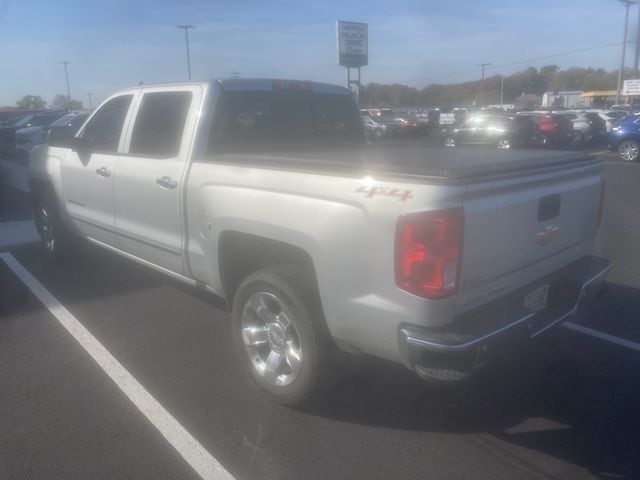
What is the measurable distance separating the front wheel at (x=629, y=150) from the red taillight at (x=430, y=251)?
58.2 feet

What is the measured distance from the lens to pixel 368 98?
8019cm

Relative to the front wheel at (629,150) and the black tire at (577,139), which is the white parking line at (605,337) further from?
the black tire at (577,139)

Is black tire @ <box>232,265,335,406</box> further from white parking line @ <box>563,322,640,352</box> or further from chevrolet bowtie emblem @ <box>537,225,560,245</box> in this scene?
white parking line @ <box>563,322,640,352</box>

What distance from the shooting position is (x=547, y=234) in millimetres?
3502

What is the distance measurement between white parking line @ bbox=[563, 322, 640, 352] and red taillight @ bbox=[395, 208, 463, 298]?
232 centimetres

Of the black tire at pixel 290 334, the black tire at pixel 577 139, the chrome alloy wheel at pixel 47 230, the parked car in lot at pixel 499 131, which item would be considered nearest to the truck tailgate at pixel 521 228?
the black tire at pixel 290 334

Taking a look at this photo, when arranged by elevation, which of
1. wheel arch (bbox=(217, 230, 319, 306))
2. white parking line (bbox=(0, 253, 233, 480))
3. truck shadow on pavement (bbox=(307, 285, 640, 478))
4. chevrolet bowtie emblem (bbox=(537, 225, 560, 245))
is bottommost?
truck shadow on pavement (bbox=(307, 285, 640, 478))

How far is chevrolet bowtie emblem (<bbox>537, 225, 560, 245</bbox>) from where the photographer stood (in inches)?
136

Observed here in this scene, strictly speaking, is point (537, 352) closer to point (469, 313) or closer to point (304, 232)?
point (469, 313)

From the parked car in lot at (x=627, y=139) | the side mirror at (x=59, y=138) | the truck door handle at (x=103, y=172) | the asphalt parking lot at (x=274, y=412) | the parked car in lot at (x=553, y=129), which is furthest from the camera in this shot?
the parked car in lot at (x=553, y=129)

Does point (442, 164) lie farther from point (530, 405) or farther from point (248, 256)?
point (530, 405)

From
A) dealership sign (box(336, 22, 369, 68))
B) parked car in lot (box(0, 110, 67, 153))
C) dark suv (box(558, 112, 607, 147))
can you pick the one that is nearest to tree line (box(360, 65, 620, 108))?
dealership sign (box(336, 22, 369, 68))

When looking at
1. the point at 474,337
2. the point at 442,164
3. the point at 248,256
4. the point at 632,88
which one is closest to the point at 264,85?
the point at 248,256

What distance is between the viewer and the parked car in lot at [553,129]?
2384 cm
